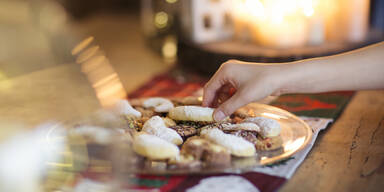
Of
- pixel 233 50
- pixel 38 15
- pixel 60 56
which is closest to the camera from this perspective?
pixel 233 50

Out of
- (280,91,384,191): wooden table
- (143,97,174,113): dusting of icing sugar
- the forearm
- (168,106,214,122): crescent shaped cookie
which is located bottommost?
(280,91,384,191): wooden table

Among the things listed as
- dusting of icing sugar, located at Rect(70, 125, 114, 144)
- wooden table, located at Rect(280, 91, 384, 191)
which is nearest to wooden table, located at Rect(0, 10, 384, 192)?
wooden table, located at Rect(280, 91, 384, 191)

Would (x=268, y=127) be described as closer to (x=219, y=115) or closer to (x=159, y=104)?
(x=219, y=115)

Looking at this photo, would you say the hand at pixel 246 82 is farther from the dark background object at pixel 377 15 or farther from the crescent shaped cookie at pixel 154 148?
the dark background object at pixel 377 15

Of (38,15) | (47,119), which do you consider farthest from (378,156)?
(38,15)

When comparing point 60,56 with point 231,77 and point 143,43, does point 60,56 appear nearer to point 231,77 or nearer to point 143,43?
point 143,43

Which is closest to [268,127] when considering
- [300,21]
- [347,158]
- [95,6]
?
[347,158]

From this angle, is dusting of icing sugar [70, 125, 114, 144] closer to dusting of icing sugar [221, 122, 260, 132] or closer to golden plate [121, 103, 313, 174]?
golden plate [121, 103, 313, 174]
